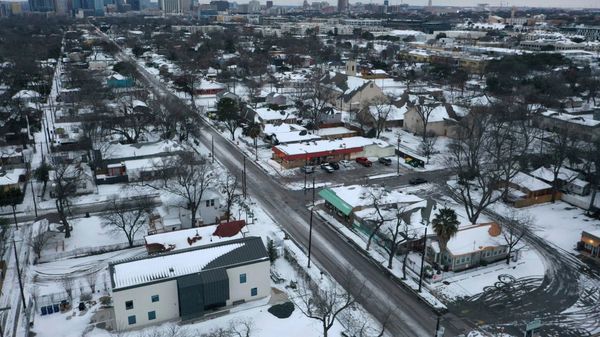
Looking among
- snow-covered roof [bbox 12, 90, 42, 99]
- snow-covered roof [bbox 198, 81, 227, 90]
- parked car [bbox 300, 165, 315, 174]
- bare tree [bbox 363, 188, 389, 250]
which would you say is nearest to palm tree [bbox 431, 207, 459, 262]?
bare tree [bbox 363, 188, 389, 250]

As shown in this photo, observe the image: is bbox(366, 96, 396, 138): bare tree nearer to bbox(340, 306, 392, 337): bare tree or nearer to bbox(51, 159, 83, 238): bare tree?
bbox(51, 159, 83, 238): bare tree

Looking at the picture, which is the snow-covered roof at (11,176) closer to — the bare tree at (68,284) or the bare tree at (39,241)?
the bare tree at (39,241)

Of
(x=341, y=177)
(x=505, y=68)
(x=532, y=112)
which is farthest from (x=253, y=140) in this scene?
(x=505, y=68)

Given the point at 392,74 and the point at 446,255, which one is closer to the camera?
the point at 446,255

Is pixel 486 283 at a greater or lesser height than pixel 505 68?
lesser

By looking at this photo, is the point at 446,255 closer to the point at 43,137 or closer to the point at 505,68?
the point at 43,137

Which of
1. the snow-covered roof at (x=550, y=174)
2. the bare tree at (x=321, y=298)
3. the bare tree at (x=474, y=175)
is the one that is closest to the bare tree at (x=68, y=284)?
the bare tree at (x=321, y=298)
